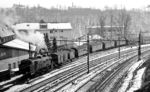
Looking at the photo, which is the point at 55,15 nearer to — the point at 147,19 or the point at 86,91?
the point at 147,19

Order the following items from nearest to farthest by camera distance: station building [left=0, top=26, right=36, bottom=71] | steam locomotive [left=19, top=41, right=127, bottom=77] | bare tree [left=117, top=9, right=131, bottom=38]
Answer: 1. steam locomotive [left=19, top=41, right=127, bottom=77]
2. station building [left=0, top=26, right=36, bottom=71]
3. bare tree [left=117, top=9, right=131, bottom=38]

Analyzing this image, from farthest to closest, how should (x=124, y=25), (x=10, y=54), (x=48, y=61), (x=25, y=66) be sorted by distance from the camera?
(x=124, y=25)
(x=10, y=54)
(x=48, y=61)
(x=25, y=66)

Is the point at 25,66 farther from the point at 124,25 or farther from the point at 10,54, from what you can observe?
the point at 124,25

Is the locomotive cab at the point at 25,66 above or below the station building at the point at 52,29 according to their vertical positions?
below

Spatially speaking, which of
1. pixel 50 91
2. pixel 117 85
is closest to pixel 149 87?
pixel 117 85

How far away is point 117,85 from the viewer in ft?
85.3

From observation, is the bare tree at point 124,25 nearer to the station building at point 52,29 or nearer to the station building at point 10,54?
the station building at point 52,29

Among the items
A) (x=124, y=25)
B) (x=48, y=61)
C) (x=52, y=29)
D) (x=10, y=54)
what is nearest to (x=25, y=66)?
(x=48, y=61)

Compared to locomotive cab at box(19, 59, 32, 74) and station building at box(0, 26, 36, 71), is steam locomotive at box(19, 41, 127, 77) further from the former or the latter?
station building at box(0, 26, 36, 71)

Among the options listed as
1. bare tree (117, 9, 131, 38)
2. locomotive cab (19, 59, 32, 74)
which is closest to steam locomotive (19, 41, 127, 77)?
locomotive cab (19, 59, 32, 74)

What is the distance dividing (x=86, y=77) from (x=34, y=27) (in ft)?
178

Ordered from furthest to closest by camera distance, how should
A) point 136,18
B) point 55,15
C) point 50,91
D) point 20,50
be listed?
point 136,18 < point 55,15 < point 20,50 < point 50,91

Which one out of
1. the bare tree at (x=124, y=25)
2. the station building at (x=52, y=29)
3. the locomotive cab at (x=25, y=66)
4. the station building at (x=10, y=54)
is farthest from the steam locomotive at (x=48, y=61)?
the bare tree at (x=124, y=25)

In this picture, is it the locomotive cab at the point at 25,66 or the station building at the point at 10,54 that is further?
the station building at the point at 10,54
